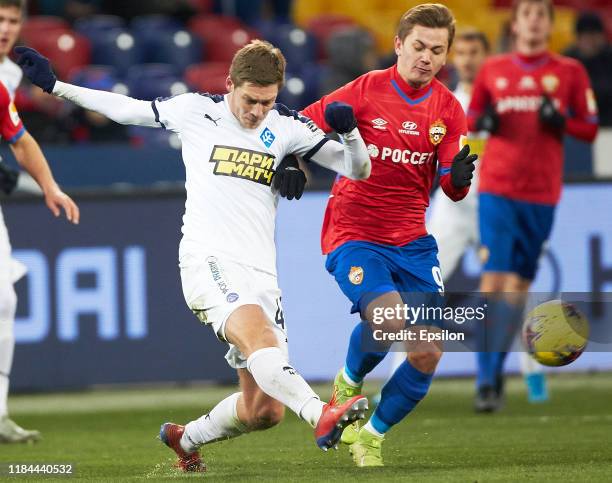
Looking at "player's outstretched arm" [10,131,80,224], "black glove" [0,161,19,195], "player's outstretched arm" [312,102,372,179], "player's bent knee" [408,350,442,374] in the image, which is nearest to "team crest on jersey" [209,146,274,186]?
"player's outstretched arm" [312,102,372,179]

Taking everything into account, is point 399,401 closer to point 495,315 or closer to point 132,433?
point 132,433

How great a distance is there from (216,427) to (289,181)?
1150mm

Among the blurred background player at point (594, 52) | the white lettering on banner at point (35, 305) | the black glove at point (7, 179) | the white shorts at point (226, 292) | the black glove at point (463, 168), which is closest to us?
the white shorts at point (226, 292)

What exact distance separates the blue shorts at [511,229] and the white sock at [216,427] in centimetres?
366

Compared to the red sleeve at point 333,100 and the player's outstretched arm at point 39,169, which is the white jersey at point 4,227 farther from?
the red sleeve at point 333,100

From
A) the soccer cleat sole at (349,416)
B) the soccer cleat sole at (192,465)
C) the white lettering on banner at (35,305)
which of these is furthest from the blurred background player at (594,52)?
the soccer cleat sole at (349,416)

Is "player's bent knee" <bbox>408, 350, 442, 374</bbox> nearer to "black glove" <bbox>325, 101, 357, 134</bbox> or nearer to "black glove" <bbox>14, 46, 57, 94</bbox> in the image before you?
"black glove" <bbox>325, 101, 357, 134</bbox>

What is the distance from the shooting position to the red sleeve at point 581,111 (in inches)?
376

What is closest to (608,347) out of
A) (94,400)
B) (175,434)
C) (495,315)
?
(495,315)

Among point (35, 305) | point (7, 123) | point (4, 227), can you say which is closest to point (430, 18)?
point (7, 123)

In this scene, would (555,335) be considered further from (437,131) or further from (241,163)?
(241,163)

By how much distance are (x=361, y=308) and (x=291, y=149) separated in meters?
0.85

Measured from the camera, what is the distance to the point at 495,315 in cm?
1020

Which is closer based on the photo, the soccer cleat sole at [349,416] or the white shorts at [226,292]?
the soccer cleat sole at [349,416]
